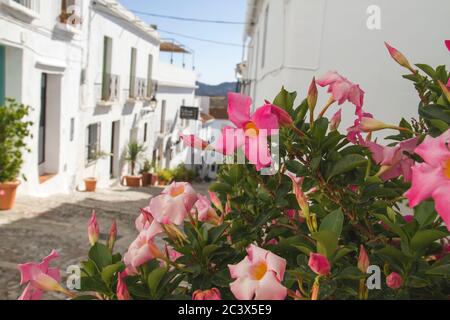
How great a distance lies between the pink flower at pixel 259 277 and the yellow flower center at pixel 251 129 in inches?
9.1

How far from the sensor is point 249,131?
0.99 meters

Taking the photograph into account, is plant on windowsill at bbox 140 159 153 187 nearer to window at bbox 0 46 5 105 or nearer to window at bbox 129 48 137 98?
window at bbox 129 48 137 98

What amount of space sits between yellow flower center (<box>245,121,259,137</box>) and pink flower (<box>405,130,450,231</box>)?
12.5 inches

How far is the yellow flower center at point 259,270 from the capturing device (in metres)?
0.89

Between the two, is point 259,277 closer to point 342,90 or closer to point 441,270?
point 441,270

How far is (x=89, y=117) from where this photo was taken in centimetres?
1217

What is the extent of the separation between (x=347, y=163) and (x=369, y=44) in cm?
270

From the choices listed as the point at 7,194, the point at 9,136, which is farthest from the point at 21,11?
the point at 7,194

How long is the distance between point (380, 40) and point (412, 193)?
3047 mm

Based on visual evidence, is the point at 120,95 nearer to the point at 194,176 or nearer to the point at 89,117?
the point at 89,117

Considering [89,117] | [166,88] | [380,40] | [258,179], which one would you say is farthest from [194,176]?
[258,179]

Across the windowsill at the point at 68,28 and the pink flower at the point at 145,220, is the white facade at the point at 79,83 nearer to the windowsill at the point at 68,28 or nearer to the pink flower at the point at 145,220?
the windowsill at the point at 68,28

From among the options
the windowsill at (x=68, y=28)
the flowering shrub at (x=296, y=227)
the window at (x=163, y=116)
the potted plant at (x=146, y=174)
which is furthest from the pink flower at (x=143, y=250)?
the window at (x=163, y=116)

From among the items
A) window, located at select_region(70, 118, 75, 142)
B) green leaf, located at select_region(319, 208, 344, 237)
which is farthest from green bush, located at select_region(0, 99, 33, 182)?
green leaf, located at select_region(319, 208, 344, 237)
